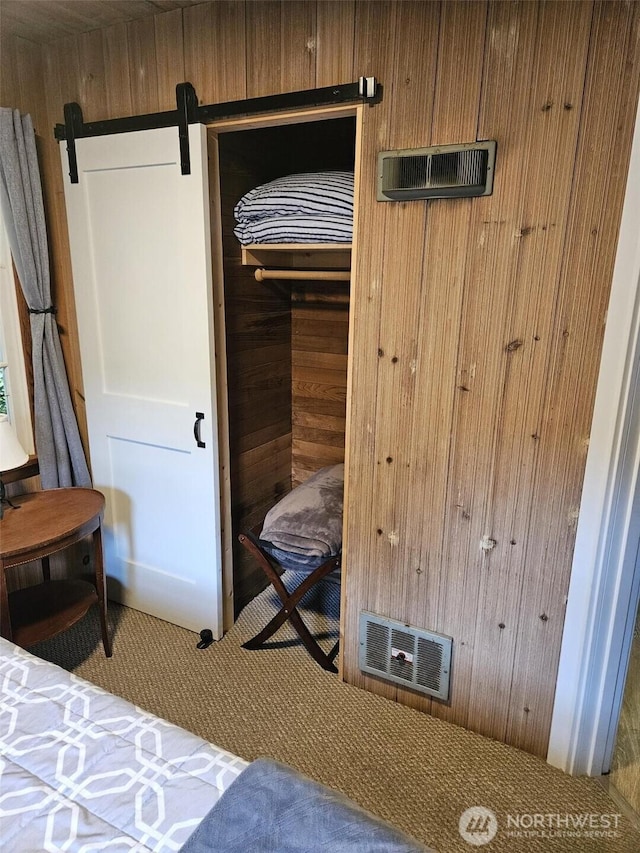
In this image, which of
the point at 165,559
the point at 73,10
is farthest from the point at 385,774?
the point at 73,10

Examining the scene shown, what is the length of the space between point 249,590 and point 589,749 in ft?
5.13

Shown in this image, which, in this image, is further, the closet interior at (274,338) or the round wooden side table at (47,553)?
the closet interior at (274,338)

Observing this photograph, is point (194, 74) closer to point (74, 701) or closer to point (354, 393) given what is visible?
point (354, 393)

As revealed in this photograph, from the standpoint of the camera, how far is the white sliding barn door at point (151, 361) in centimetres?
210

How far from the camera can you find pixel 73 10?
75.1 inches

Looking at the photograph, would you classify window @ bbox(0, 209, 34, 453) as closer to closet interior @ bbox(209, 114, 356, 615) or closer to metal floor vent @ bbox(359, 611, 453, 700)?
closet interior @ bbox(209, 114, 356, 615)

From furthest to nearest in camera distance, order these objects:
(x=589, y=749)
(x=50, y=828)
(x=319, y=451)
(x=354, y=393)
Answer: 1. (x=319, y=451)
2. (x=354, y=393)
3. (x=589, y=749)
4. (x=50, y=828)

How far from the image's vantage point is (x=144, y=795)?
1.06 m

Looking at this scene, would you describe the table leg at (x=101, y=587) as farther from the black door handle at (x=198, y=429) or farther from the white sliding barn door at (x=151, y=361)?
the black door handle at (x=198, y=429)

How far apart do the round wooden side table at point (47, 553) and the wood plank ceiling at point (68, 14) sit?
170cm

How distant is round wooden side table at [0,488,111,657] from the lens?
6.29 ft

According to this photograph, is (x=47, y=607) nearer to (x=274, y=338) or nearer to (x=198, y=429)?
(x=198, y=429)

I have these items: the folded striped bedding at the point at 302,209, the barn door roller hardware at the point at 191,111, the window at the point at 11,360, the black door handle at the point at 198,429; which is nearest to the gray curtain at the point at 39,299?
the window at the point at 11,360

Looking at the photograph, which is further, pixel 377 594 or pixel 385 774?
pixel 377 594
